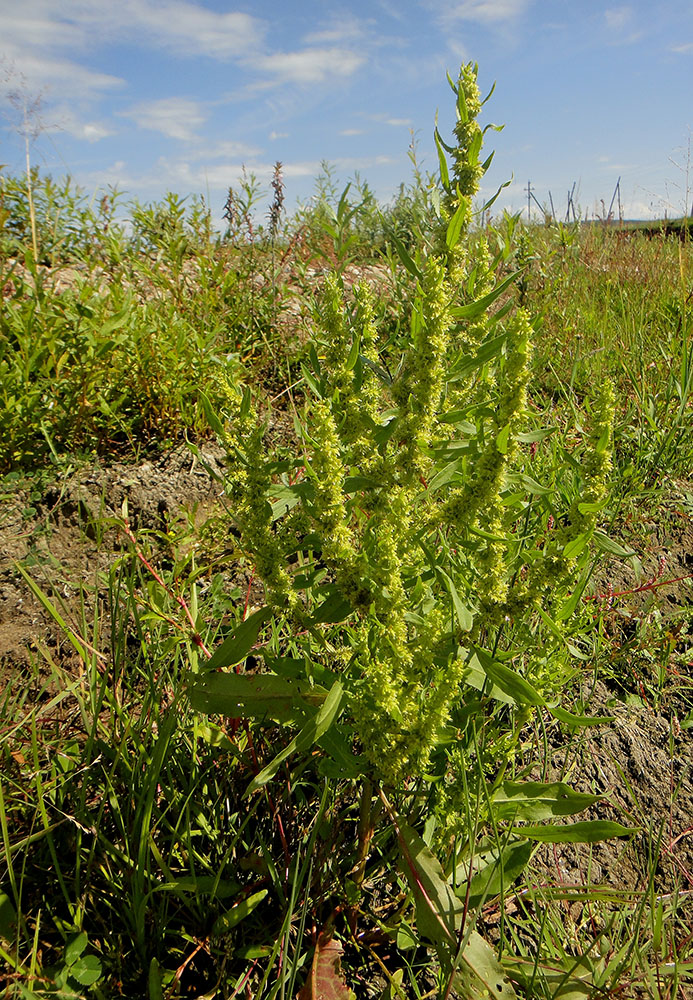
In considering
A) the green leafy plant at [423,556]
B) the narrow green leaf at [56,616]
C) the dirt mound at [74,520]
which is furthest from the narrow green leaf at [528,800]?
the dirt mound at [74,520]

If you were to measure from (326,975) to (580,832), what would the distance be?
1.94 ft

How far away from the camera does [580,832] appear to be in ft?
3.84

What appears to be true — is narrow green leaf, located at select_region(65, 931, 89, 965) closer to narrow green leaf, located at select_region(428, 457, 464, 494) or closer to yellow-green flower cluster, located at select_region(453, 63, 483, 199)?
narrow green leaf, located at select_region(428, 457, 464, 494)

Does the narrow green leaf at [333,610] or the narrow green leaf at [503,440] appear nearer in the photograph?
the narrow green leaf at [503,440]

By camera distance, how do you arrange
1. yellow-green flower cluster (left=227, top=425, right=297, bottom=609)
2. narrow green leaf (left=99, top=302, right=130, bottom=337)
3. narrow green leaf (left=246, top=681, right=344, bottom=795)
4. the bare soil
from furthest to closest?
narrow green leaf (left=99, top=302, right=130, bottom=337), the bare soil, yellow-green flower cluster (left=227, top=425, right=297, bottom=609), narrow green leaf (left=246, top=681, right=344, bottom=795)

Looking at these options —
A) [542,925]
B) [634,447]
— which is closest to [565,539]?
[542,925]

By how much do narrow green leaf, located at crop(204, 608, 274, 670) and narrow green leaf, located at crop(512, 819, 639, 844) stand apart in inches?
23.3

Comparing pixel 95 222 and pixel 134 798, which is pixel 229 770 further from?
pixel 95 222

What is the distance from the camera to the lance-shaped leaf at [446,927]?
1162 mm

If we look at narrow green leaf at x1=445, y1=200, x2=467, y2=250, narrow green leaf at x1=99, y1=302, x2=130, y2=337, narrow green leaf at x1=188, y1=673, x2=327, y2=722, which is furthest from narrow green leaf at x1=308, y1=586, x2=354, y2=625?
narrow green leaf at x1=99, y1=302, x2=130, y2=337

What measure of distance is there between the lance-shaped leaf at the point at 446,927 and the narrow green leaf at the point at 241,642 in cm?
46

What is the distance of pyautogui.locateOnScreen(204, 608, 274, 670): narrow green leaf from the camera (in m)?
1.24

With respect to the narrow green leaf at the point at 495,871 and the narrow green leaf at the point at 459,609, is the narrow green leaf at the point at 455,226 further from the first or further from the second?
the narrow green leaf at the point at 495,871

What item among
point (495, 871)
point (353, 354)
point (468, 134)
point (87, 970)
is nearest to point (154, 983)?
point (87, 970)
